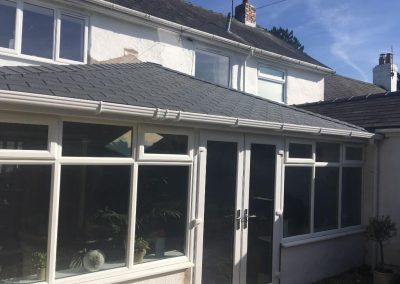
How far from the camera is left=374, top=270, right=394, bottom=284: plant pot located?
777 centimetres

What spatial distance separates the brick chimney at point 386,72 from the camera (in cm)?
2536

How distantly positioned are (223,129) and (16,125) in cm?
310

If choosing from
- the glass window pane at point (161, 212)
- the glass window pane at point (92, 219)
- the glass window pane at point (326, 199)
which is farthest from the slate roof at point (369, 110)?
the glass window pane at point (92, 219)

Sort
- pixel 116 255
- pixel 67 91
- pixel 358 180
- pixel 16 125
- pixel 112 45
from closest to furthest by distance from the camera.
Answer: pixel 16 125, pixel 67 91, pixel 116 255, pixel 358 180, pixel 112 45

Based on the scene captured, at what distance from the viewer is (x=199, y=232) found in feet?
20.6

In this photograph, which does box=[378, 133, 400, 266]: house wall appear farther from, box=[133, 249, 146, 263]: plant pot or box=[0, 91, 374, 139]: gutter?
box=[133, 249, 146, 263]: plant pot

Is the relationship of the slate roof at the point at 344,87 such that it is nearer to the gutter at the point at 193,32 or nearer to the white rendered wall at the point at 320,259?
the gutter at the point at 193,32

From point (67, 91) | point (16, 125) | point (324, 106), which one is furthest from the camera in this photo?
point (324, 106)

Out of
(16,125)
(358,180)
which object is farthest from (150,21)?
(16,125)

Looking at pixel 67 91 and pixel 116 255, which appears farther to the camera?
pixel 116 255

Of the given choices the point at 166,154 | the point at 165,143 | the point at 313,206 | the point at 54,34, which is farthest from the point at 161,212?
the point at 54,34

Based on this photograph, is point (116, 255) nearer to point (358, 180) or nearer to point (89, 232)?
point (89, 232)

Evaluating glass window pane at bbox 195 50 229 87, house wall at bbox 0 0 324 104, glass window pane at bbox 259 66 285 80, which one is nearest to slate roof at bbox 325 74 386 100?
glass window pane at bbox 259 66 285 80

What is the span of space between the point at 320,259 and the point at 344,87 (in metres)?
15.0
